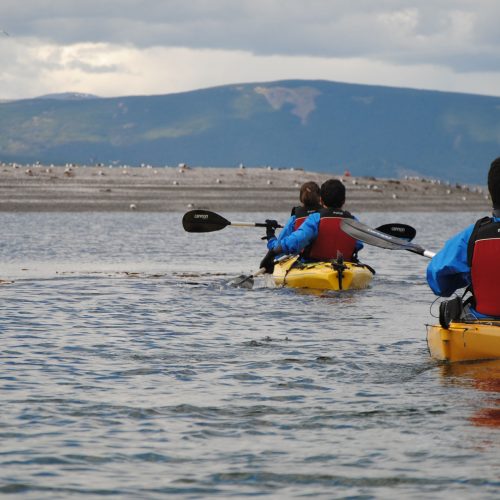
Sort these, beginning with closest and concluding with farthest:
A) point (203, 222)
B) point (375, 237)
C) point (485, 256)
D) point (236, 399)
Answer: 1. point (236, 399)
2. point (485, 256)
3. point (375, 237)
4. point (203, 222)

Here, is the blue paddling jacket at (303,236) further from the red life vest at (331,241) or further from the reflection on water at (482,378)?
the reflection on water at (482,378)

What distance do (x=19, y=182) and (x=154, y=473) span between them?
49.8m

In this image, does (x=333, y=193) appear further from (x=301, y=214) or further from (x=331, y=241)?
(x=301, y=214)

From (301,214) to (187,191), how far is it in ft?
123

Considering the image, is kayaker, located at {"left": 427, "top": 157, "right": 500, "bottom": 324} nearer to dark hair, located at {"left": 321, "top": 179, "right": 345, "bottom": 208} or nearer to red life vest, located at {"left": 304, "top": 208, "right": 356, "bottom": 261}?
dark hair, located at {"left": 321, "top": 179, "right": 345, "bottom": 208}

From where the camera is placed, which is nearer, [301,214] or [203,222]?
[301,214]

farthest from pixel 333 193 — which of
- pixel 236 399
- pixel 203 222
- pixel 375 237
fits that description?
pixel 236 399

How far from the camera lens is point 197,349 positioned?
12.5 metres

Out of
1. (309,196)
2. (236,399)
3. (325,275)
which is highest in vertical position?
(309,196)

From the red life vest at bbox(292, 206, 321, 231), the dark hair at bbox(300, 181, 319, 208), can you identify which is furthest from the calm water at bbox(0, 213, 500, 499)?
the dark hair at bbox(300, 181, 319, 208)

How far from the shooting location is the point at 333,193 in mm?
17531

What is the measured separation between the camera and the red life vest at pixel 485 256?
1023 cm

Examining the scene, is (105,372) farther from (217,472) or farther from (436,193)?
(436,193)

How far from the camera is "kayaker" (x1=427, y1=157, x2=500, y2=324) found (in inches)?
403
